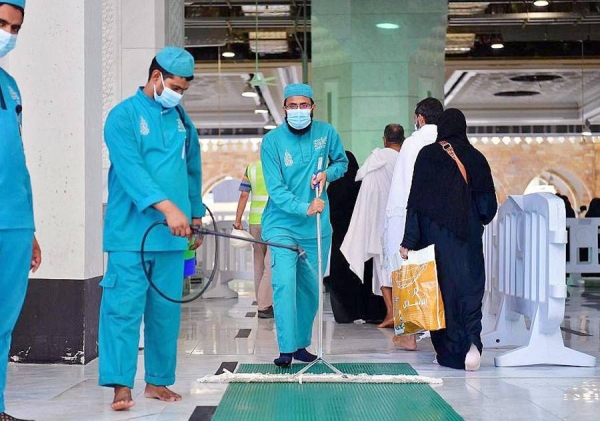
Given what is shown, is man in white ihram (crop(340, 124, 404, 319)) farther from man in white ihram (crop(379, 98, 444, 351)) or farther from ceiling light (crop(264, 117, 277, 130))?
ceiling light (crop(264, 117, 277, 130))

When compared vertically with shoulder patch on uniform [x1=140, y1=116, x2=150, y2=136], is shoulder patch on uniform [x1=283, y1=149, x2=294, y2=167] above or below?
below

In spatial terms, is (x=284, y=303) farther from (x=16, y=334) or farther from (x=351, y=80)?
(x=351, y=80)

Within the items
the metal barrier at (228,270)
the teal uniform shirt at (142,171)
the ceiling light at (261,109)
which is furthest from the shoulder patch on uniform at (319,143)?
the ceiling light at (261,109)

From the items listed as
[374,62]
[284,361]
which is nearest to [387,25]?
[374,62]

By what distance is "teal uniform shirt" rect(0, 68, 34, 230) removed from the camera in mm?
3414

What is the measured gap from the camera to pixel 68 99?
5191 mm

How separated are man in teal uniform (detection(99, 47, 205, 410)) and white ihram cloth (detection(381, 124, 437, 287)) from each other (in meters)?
2.20

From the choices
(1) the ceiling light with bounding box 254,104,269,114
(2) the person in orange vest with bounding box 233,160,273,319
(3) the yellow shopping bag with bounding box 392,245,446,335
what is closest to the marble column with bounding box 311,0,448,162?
(2) the person in orange vest with bounding box 233,160,273,319

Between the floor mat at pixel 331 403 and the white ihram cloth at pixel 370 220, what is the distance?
2.59m

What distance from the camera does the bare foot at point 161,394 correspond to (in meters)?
4.18

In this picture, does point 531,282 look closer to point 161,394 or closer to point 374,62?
point 161,394

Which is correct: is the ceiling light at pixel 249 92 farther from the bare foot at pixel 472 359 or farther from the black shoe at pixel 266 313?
the bare foot at pixel 472 359

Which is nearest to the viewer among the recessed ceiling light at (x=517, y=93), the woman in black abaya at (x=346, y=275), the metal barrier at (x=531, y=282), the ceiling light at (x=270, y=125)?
the metal barrier at (x=531, y=282)

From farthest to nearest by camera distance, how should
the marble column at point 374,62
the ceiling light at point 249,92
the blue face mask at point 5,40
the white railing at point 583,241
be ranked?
1. the ceiling light at point 249,92
2. the white railing at point 583,241
3. the marble column at point 374,62
4. the blue face mask at point 5,40
